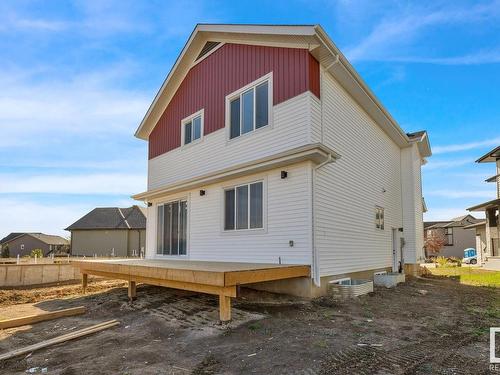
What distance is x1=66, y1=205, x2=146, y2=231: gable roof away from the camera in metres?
37.5

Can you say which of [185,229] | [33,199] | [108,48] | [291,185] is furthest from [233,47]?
[33,199]

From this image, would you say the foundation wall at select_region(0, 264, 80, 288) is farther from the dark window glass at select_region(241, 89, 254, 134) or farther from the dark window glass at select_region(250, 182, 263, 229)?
the dark window glass at select_region(241, 89, 254, 134)

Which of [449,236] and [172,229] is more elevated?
[172,229]

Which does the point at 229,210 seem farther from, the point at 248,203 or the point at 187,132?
the point at 187,132

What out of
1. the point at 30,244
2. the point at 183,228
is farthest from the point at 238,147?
the point at 30,244

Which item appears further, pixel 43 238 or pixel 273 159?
pixel 43 238

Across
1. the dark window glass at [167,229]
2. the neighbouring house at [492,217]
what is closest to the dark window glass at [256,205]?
the dark window glass at [167,229]

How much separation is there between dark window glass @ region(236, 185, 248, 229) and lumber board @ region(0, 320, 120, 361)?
153 inches

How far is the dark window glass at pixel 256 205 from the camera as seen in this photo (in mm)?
8906

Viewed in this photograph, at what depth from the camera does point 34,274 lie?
1305 cm

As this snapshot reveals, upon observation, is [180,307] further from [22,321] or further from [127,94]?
[127,94]

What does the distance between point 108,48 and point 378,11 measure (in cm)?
793

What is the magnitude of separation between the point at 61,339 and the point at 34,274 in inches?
357

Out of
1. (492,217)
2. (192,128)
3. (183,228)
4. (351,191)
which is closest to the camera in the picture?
(351,191)
